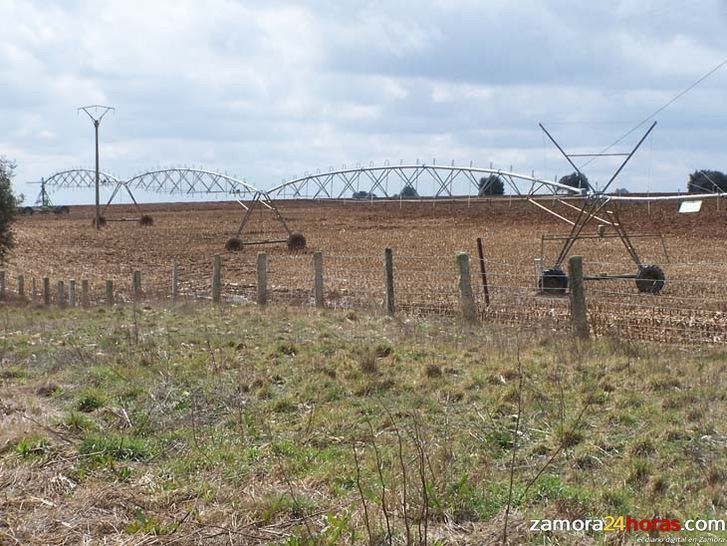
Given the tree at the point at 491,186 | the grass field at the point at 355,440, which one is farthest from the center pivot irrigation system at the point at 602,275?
the tree at the point at 491,186

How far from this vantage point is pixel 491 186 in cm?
11594

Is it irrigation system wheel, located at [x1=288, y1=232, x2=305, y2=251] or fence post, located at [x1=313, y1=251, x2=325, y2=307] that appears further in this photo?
irrigation system wheel, located at [x1=288, y1=232, x2=305, y2=251]

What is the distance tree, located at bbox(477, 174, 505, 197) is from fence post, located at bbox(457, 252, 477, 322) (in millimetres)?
99223

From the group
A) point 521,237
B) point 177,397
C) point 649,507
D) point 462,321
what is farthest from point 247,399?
point 521,237

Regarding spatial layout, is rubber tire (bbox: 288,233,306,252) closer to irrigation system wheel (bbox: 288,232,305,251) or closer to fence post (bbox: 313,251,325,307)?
irrigation system wheel (bbox: 288,232,305,251)

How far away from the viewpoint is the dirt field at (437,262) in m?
14.0

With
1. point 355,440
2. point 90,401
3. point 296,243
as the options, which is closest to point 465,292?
point 90,401

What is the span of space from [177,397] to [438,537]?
3.94m

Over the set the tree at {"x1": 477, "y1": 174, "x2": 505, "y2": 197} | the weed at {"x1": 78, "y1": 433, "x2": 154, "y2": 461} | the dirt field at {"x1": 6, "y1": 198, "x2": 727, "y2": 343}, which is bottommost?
the weed at {"x1": 78, "y1": 433, "x2": 154, "y2": 461}

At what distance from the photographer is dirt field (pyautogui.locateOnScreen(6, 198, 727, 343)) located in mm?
14000

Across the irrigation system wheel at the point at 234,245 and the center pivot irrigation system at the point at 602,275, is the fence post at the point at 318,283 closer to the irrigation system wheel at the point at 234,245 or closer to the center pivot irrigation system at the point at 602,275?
the center pivot irrigation system at the point at 602,275

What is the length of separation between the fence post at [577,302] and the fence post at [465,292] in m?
2.24

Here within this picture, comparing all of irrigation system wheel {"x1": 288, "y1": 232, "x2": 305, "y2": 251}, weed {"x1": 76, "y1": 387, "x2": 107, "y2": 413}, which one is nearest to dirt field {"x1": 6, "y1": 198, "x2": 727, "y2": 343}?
irrigation system wheel {"x1": 288, "y1": 232, "x2": 305, "y2": 251}

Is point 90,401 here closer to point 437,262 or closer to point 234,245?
point 437,262
